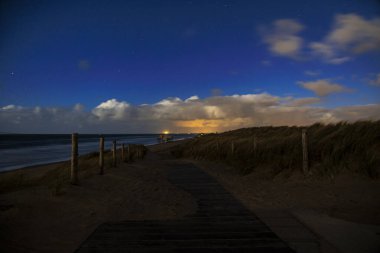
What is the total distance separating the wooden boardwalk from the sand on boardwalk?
0.37 metres

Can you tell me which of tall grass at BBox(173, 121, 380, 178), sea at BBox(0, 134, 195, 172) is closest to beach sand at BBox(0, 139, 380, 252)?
tall grass at BBox(173, 121, 380, 178)

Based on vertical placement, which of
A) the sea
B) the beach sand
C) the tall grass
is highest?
the tall grass

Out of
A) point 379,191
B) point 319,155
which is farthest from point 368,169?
point 319,155

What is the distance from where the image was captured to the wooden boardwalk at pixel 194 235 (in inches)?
162

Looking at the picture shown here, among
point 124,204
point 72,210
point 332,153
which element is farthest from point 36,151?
point 332,153

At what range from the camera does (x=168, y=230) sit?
490 cm

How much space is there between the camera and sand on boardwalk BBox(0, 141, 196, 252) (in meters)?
4.54

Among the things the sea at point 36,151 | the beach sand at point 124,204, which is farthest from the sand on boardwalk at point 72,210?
the sea at point 36,151

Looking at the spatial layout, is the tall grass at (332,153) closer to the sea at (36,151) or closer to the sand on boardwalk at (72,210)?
the sand on boardwalk at (72,210)

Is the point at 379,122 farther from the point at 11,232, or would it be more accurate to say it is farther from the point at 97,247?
the point at 11,232

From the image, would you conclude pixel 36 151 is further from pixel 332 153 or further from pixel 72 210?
pixel 332 153

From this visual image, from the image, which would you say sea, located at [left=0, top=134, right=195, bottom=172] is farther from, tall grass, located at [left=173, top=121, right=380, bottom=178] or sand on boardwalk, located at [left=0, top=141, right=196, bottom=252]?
tall grass, located at [left=173, top=121, right=380, bottom=178]

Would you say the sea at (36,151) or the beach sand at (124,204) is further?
the sea at (36,151)

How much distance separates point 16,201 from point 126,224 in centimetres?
280
